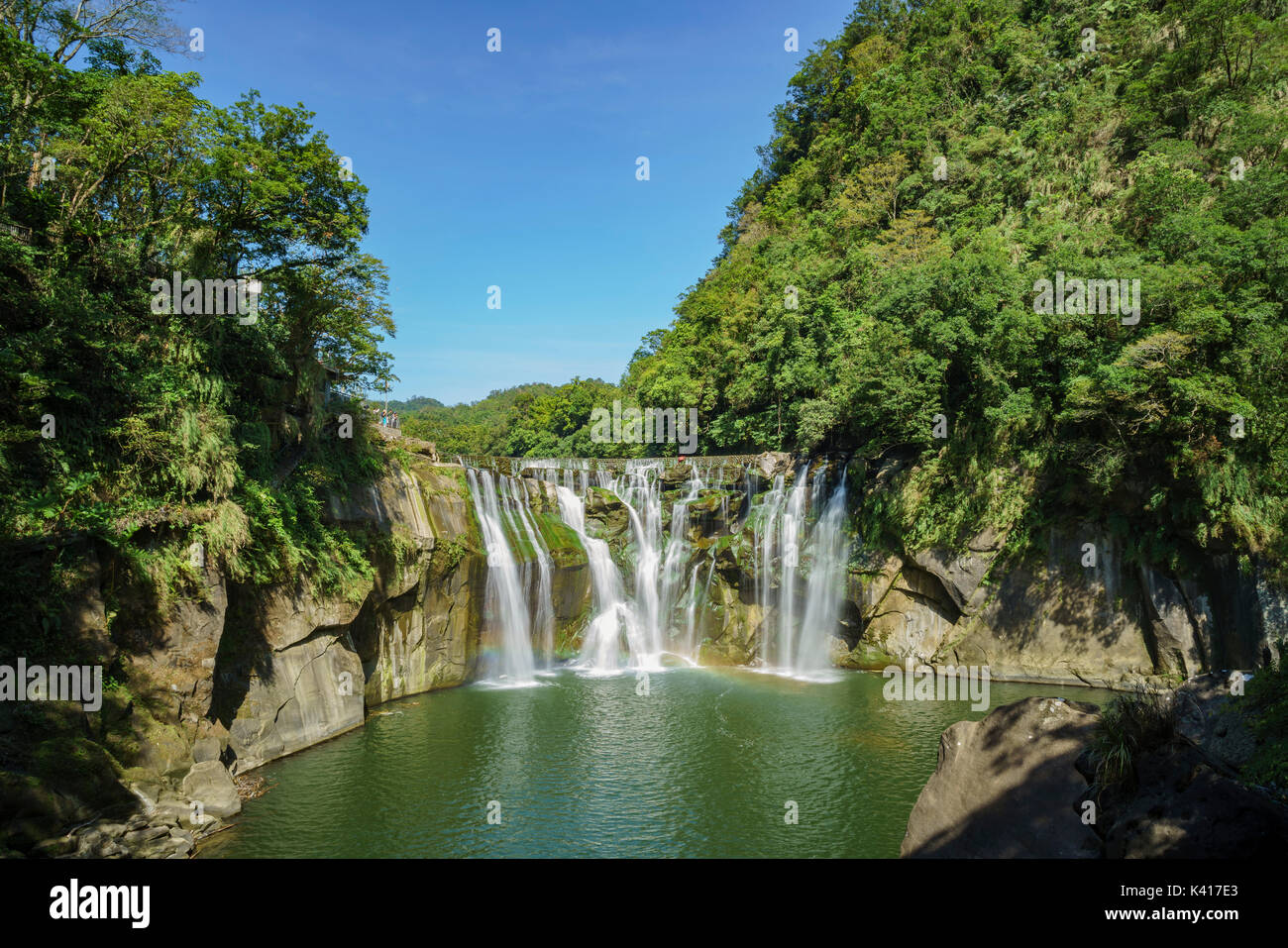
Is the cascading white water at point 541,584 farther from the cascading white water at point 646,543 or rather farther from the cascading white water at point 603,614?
the cascading white water at point 646,543

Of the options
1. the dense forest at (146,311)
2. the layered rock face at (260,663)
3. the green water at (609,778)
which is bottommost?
the green water at (609,778)

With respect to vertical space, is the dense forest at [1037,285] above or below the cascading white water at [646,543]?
above

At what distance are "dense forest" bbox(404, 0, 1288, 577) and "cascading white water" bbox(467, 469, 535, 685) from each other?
13.2 m

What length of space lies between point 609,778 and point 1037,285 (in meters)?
18.6

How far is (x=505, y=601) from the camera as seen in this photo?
2142 cm

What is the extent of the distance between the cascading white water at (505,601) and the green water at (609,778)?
2.41 metres

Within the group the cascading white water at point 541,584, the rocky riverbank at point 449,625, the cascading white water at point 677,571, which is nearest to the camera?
the rocky riverbank at point 449,625

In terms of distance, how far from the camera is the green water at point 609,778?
10.4 meters

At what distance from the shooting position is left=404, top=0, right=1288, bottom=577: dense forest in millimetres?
15320

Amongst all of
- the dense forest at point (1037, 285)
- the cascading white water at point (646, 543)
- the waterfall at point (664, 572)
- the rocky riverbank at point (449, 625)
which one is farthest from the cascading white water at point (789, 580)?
the cascading white water at point (646, 543)

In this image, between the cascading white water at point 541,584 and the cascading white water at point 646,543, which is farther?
→ the cascading white water at point 646,543

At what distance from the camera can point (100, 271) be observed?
37.8ft
